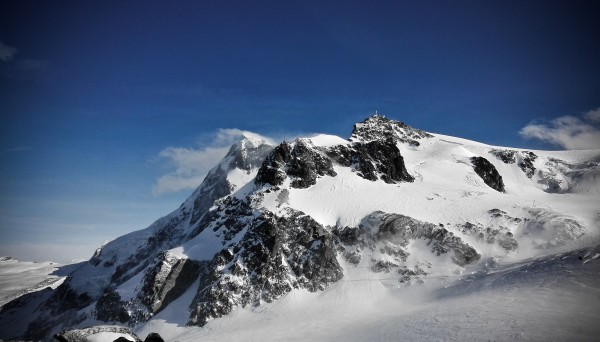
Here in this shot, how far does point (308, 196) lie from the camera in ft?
225

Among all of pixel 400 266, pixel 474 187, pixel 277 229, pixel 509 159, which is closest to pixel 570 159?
pixel 509 159

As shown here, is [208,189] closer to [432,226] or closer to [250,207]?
[250,207]

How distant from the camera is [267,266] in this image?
57094 mm

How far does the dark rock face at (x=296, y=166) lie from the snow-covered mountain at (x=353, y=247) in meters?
0.27

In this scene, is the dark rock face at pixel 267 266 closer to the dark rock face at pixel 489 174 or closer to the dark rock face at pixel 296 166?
the dark rock face at pixel 296 166

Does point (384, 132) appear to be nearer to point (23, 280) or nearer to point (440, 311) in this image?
point (440, 311)

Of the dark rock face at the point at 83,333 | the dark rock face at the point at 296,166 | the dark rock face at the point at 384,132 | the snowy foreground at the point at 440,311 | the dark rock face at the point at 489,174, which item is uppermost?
the dark rock face at the point at 384,132

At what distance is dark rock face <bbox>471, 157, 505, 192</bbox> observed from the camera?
8356cm

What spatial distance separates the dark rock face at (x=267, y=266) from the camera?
54.8m

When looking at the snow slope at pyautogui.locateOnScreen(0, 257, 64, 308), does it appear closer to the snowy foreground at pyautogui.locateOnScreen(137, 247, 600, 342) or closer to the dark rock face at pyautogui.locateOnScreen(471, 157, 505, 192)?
the snowy foreground at pyautogui.locateOnScreen(137, 247, 600, 342)

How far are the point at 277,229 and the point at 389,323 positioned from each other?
28167 millimetres

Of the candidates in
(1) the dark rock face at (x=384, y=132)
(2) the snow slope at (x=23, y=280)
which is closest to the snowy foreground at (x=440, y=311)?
(1) the dark rock face at (x=384, y=132)

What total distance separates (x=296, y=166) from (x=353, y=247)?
23283 mm

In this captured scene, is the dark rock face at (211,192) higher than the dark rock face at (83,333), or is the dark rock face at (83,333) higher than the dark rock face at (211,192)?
the dark rock face at (211,192)
